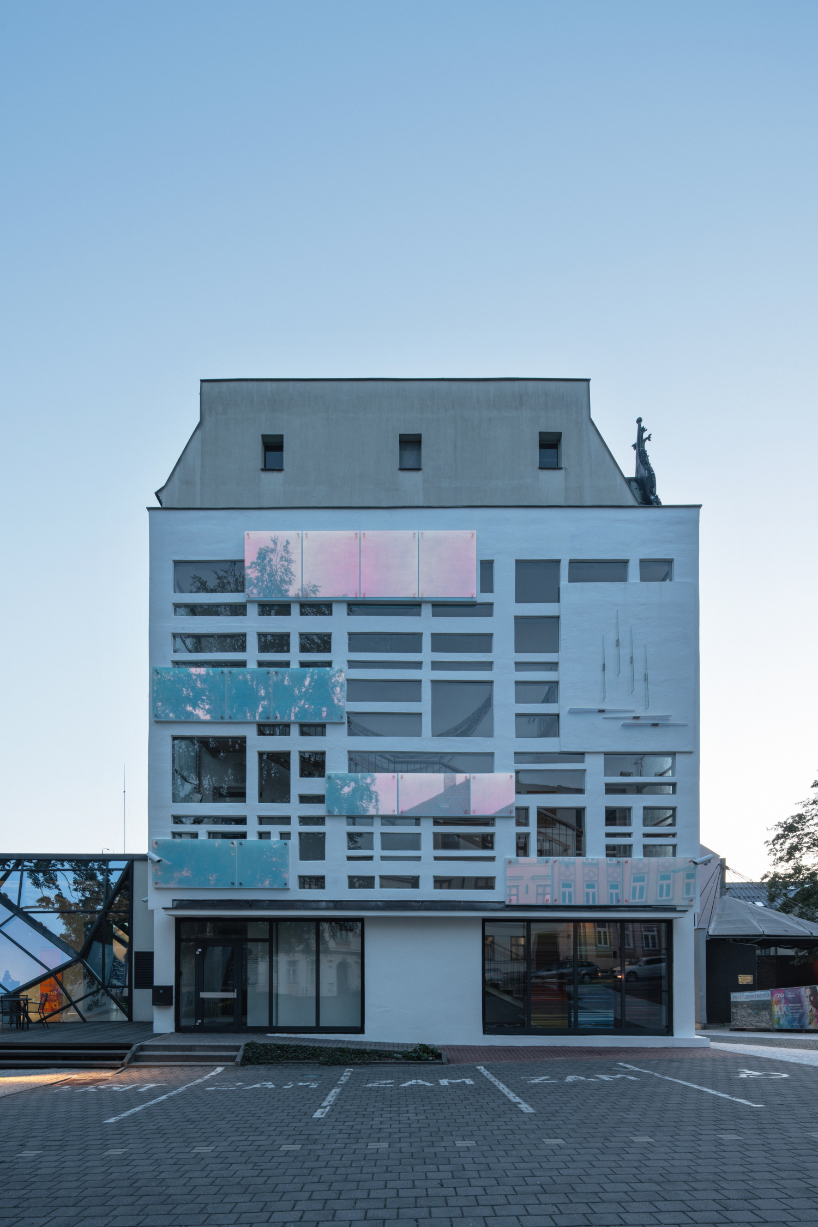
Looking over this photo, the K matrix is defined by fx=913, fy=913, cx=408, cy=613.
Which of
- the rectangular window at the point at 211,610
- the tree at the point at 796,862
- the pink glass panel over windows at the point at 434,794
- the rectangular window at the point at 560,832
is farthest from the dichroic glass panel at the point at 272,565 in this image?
the tree at the point at 796,862

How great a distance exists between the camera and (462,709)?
2058cm

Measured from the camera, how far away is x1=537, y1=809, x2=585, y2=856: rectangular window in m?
20.1

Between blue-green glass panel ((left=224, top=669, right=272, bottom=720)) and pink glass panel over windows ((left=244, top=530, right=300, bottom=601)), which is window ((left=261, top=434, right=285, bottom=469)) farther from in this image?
blue-green glass panel ((left=224, top=669, right=272, bottom=720))

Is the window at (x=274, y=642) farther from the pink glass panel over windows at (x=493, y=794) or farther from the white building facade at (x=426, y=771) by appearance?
the pink glass panel over windows at (x=493, y=794)

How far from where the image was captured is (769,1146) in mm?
10148

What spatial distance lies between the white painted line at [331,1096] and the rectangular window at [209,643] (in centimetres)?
910

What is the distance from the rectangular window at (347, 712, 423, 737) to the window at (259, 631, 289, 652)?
7.11ft

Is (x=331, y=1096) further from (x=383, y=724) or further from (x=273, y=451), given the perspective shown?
(x=273, y=451)

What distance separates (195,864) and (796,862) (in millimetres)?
24368

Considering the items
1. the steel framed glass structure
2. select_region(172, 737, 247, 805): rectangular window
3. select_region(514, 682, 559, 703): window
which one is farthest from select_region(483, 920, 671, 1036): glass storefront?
the steel framed glass structure

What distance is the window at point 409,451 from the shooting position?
2311 centimetres

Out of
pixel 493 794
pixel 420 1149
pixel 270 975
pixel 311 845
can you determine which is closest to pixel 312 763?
pixel 311 845

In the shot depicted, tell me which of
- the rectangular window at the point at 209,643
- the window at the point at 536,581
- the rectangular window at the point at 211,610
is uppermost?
the window at the point at 536,581

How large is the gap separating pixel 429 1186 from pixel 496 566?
13945mm
